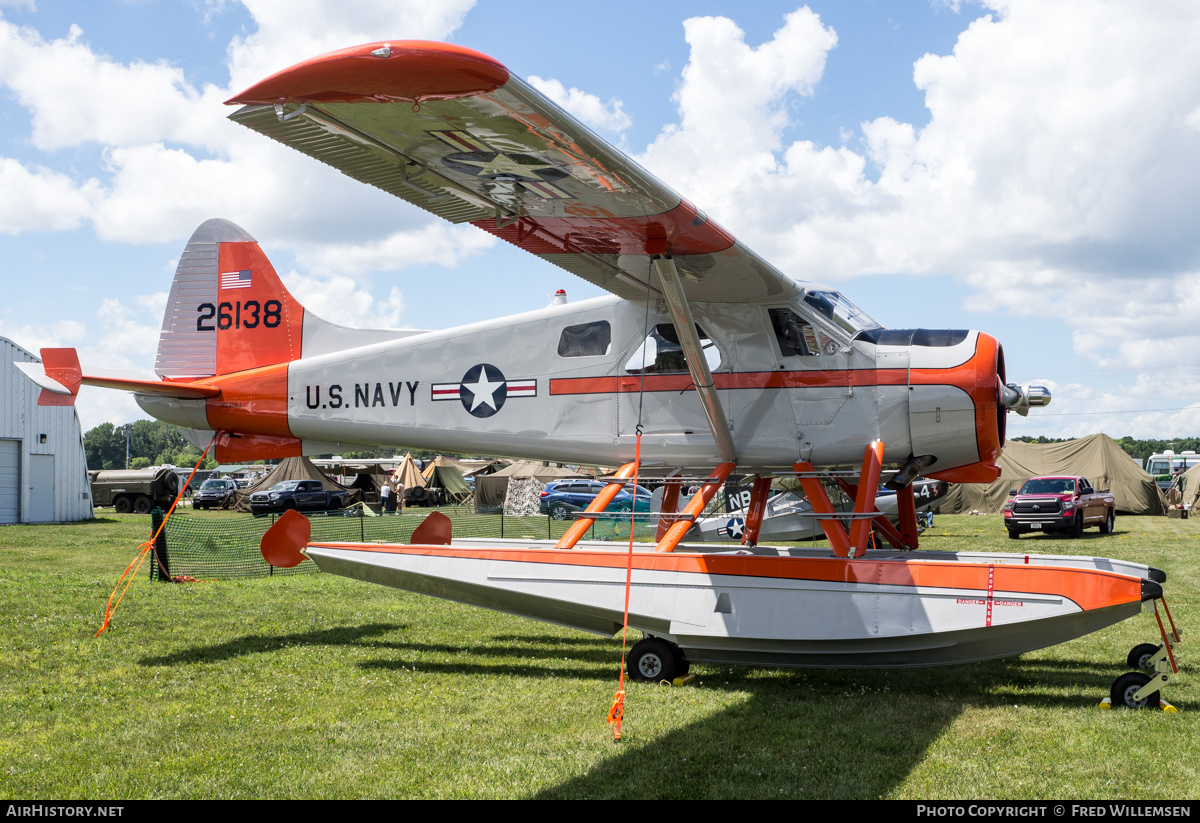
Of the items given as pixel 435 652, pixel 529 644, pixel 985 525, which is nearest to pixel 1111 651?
pixel 529 644

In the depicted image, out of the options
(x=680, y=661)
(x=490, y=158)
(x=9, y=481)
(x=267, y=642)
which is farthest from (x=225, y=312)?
(x=9, y=481)

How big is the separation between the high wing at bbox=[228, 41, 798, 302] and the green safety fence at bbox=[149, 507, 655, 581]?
227 centimetres

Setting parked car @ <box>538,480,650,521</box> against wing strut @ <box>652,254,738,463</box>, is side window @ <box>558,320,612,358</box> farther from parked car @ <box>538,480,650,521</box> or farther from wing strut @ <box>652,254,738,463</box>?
parked car @ <box>538,480,650,521</box>

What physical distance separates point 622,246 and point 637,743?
11.8 ft

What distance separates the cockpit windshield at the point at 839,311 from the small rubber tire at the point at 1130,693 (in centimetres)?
341

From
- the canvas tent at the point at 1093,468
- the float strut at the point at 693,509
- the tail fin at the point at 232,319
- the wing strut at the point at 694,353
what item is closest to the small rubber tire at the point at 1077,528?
the canvas tent at the point at 1093,468

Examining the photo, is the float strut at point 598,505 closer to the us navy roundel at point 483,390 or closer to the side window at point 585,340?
the side window at point 585,340

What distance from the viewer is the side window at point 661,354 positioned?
812 cm

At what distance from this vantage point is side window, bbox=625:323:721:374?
8125 millimetres

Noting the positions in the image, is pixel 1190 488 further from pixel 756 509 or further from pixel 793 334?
pixel 793 334

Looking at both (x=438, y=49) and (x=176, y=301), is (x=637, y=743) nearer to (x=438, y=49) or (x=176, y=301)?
(x=438, y=49)

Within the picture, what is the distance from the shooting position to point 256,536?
1881 centimetres

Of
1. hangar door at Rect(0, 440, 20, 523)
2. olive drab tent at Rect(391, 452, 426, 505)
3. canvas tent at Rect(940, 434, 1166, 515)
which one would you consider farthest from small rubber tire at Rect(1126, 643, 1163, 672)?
olive drab tent at Rect(391, 452, 426, 505)

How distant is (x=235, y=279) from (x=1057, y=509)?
2144cm
